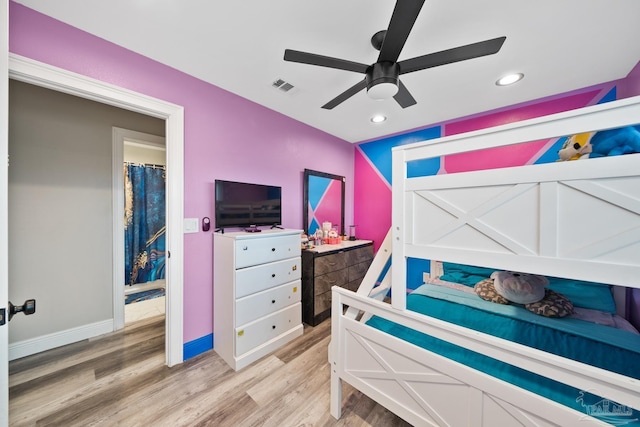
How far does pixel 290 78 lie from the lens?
78.2 inches

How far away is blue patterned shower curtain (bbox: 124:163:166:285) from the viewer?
3.43 meters

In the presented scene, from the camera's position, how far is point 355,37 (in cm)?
152

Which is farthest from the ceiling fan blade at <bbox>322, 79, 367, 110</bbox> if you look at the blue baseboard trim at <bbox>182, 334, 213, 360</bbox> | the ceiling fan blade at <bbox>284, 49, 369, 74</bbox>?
the blue baseboard trim at <bbox>182, 334, 213, 360</bbox>

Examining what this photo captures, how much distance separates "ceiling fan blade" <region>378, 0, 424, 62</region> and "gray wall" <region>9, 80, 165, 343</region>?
269cm

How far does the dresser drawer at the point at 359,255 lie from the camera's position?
9.72 ft

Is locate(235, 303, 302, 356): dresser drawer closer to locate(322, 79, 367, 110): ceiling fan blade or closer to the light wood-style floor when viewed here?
the light wood-style floor

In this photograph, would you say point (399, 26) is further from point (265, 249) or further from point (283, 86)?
point (265, 249)

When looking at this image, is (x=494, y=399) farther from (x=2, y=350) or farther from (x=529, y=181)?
(x=2, y=350)

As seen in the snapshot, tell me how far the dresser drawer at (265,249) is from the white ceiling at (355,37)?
146cm

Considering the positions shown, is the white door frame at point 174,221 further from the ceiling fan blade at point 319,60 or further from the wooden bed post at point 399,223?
the wooden bed post at point 399,223

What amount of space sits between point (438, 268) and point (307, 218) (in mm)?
1753

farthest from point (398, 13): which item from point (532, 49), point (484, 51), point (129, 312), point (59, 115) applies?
point (129, 312)

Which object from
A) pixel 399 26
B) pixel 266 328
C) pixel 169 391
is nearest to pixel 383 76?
pixel 399 26

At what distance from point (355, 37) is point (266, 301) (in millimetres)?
2215
